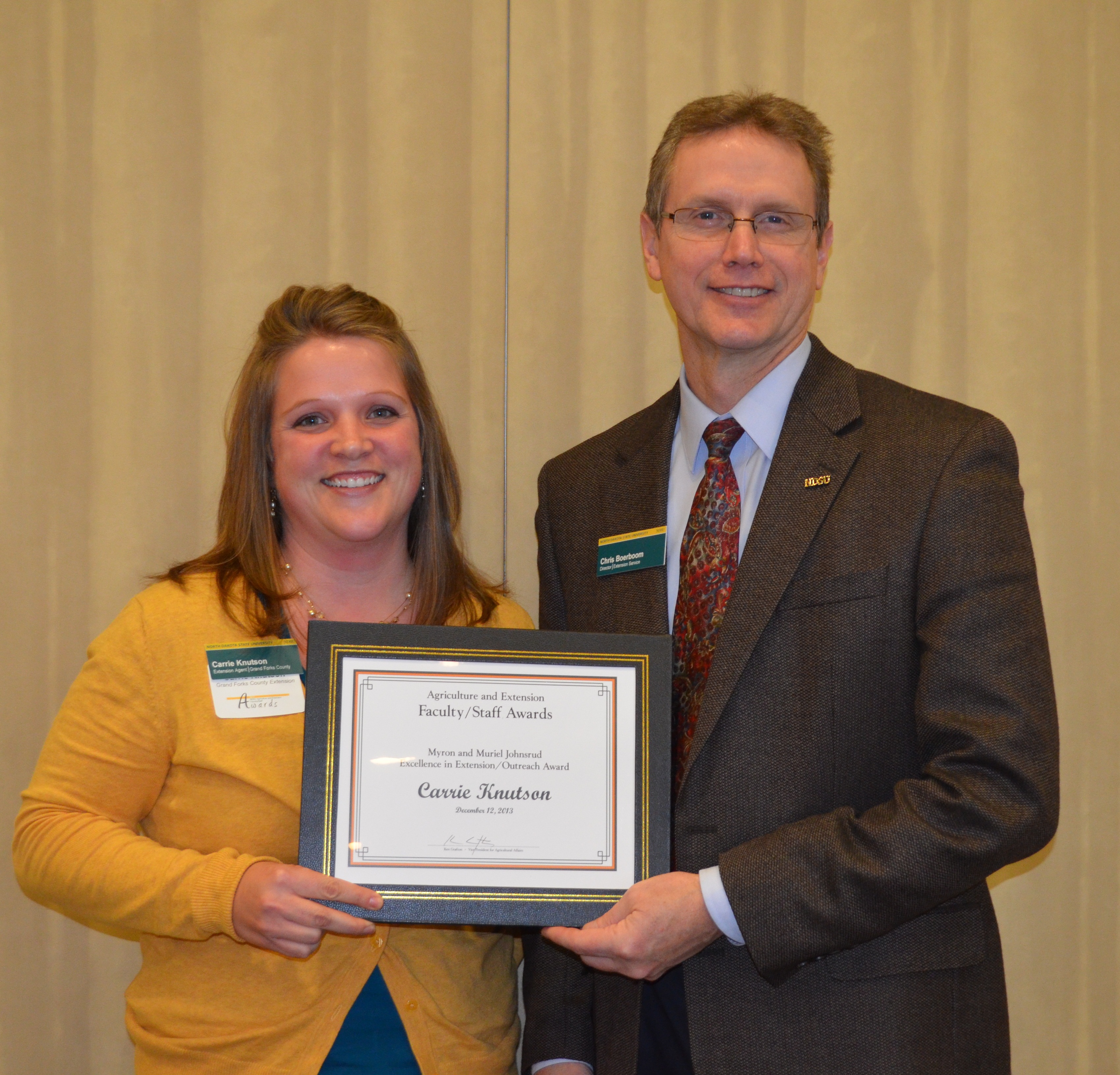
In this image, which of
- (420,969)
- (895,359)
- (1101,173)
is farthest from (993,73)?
(420,969)

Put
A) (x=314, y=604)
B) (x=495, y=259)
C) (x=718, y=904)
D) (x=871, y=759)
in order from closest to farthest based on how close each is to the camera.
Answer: (x=718, y=904) → (x=871, y=759) → (x=314, y=604) → (x=495, y=259)

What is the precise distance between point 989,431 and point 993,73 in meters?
1.61

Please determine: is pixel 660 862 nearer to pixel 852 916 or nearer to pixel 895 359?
pixel 852 916

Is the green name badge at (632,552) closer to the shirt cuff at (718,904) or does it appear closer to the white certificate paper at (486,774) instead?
the white certificate paper at (486,774)

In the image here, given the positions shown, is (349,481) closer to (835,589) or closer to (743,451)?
(743,451)

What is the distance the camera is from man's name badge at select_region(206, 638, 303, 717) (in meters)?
2.14

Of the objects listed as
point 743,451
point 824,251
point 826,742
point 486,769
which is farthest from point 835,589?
point 824,251

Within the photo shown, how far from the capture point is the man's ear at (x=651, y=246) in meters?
2.44

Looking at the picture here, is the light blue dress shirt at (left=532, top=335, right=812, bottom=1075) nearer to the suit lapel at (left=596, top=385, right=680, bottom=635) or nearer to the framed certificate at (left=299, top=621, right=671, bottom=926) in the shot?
the suit lapel at (left=596, top=385, right=680, bottom=635)

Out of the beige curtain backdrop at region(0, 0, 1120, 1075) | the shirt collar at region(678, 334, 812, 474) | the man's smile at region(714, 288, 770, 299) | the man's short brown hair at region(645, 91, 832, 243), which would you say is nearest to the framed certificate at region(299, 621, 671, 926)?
the shirt collar at region(678, 334, 812, 474)

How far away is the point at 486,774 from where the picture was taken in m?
1.97

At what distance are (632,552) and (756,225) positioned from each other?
26.8 inches

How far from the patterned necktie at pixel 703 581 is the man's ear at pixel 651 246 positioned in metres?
0.42
